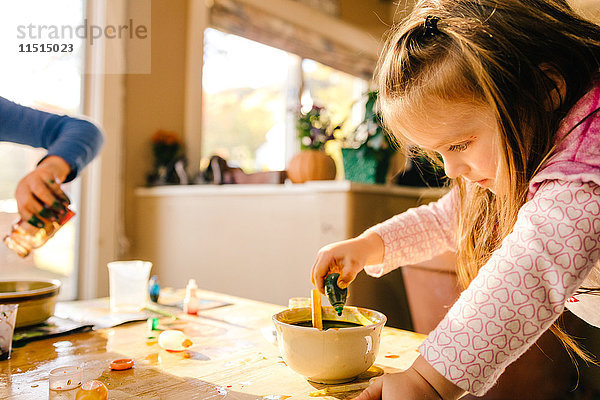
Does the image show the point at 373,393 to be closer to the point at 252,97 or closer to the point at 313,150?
the point at 313,150

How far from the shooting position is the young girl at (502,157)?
1.60ft

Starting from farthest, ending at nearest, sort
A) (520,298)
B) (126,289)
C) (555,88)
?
(126,289)
(555,88)
(520,298)

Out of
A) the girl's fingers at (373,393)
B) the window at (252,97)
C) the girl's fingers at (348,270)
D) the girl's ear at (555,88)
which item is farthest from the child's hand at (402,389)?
the window at (252,97)

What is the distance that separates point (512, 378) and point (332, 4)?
255 centimetres

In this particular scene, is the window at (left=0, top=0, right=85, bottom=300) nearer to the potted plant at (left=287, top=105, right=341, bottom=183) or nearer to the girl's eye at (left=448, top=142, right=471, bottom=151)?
the potted plant at (left=287, top=105, right=341, bottom=183)

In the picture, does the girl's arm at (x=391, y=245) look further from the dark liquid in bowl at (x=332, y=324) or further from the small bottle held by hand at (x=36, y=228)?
the small bottle held by hand at (x=36, y=228)

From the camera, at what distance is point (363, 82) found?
3521mm

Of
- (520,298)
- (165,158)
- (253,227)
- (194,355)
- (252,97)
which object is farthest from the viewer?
(252,97)

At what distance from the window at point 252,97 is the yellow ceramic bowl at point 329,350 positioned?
1.73m

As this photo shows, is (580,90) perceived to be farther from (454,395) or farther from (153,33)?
(153,33)

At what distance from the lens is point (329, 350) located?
1.92ft

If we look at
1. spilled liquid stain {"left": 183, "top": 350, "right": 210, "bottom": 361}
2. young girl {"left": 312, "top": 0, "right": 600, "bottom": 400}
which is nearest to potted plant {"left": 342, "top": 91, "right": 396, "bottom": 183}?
young girl {"left": 312, "top": 0, "right": 600, "bottom": 400}

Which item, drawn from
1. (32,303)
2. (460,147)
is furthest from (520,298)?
(32,303)

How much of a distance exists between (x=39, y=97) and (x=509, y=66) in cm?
191
